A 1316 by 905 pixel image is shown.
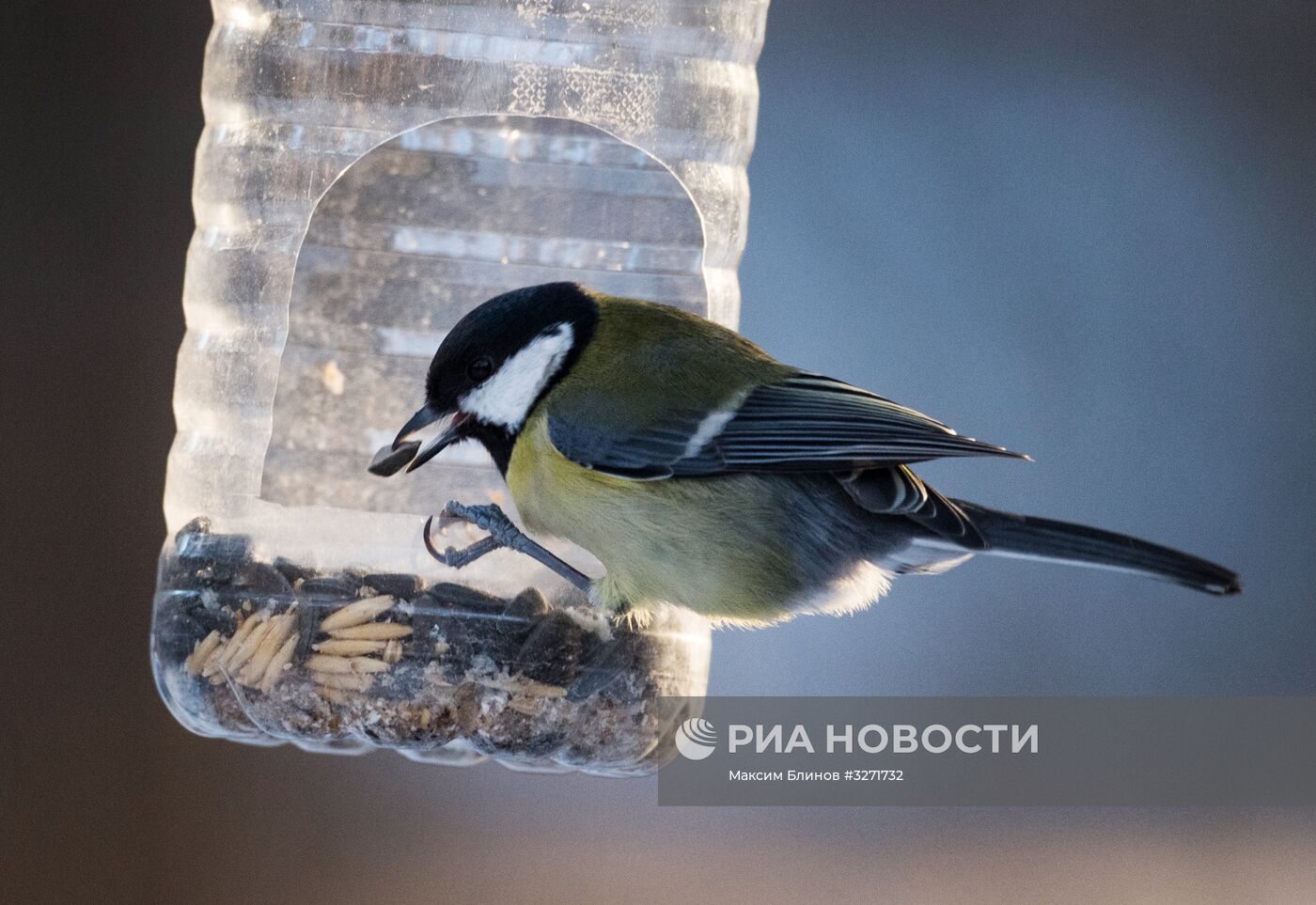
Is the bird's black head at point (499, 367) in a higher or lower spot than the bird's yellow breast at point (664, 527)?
higher

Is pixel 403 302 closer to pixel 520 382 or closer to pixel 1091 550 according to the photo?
pixel 520 382

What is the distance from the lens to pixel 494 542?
3.16ft

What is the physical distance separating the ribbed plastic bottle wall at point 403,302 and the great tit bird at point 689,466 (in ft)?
0.30

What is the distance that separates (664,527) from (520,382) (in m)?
0.15

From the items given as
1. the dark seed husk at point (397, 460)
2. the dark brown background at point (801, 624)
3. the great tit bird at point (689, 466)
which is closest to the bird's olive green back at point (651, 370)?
the great tit bird at point (689, 466)

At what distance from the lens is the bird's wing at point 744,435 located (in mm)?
930

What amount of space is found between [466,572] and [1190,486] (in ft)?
4.58

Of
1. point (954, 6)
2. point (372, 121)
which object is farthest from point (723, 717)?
point (954, 6)

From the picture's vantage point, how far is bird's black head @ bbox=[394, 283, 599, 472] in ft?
3.07

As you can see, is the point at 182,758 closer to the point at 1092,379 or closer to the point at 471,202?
the point at 471,202

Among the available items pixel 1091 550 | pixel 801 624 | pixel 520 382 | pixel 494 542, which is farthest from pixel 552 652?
pixel 801 624

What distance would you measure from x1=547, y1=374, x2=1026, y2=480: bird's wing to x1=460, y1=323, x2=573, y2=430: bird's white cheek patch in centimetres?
3

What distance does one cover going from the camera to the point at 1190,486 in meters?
2.06

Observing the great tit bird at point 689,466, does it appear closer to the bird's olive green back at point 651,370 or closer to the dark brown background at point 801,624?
the bird's olive green back at point 651,370
